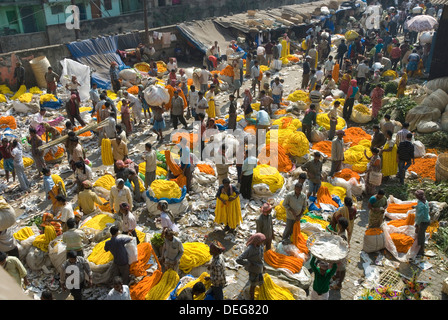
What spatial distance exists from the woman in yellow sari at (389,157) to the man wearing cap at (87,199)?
21.5ft

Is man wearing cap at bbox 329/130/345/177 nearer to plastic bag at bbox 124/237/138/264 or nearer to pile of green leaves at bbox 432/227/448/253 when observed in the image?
pile of green leaves at bbox 432/227/448/253

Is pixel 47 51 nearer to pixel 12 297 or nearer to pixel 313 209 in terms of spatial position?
pixel 313 209

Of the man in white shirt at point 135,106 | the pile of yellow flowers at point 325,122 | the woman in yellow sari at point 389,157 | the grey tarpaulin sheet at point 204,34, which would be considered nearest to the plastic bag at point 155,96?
the man in white shirt at point 135,106

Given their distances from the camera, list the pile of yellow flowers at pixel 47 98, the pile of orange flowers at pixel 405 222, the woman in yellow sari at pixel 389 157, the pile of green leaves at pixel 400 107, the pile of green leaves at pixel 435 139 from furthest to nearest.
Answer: the pile of yellow flowers at pixel 47 98, the pile of green leaves at pixel 400 107, the pile of green leaves at pixel 435 139, the woman in yellow sari at pixel 389 157, the pile of orange flowers at pixel 405 222

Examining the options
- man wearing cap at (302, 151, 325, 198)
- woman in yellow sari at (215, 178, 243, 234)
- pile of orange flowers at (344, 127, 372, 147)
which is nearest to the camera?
woman in yellow sari at (215, 178, 243, 234)

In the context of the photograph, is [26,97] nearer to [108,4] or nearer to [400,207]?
[400,207]

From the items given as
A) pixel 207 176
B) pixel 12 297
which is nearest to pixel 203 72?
pixel 207 176

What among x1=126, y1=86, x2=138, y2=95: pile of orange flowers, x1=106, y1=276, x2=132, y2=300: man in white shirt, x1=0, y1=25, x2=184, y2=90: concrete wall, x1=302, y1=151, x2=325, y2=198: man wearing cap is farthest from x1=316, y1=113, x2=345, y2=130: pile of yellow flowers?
x1=0, y1=25, x2=184, y2=90: concrete wall

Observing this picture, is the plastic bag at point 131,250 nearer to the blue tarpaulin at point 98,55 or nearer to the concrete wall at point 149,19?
the blue tarpaulin at point 98,55

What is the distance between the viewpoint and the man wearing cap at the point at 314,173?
27.4 feet

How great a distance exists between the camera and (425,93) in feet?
42.5

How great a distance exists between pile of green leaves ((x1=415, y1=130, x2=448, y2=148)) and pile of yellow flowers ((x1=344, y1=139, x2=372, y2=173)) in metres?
2.05

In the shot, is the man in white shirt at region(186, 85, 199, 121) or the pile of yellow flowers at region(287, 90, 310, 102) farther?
the pile of yellow flowers at region(287, 90, 310, 102)

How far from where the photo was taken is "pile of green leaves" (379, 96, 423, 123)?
1244 cm
